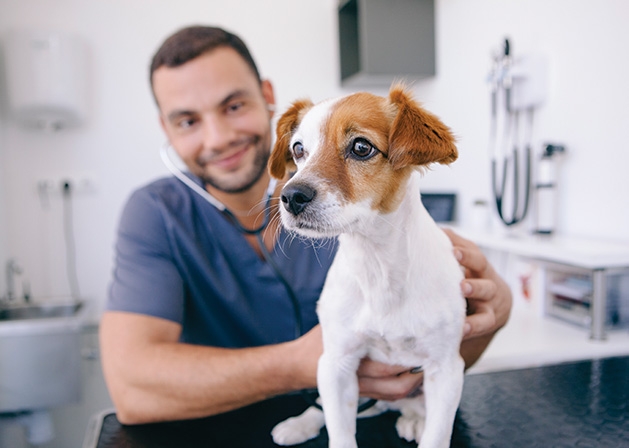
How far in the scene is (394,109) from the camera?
56cm

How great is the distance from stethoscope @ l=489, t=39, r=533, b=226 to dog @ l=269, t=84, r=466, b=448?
969 millimetres

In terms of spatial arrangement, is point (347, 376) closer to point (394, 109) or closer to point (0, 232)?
point (394, 109)

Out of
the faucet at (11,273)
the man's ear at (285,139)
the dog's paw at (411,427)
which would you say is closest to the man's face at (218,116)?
the man's ear at (285,139)

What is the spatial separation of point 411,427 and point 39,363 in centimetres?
155

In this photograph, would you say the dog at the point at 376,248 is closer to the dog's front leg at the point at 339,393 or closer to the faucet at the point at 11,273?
the dog's front leg at the point at 339,393

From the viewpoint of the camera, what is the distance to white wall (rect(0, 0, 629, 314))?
1.38m

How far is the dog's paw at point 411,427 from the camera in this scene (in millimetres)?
681

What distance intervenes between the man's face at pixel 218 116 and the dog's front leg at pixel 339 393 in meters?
0.57

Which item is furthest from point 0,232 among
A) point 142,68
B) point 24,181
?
point 142,68

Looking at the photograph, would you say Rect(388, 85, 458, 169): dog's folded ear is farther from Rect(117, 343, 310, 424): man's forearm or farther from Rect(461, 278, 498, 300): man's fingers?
Rect(117, 343, 310, 424): man's forearm

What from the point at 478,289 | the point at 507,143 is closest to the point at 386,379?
the point at 478,289

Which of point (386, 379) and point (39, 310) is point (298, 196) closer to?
point (386, 379)

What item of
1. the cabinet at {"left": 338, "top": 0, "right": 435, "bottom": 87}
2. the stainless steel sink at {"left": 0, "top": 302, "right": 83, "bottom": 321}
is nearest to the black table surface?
the stainless steel sink at {"left": 0, "top": 302, "right": 83, "bottom": 321}

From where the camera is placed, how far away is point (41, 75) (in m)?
1.98
